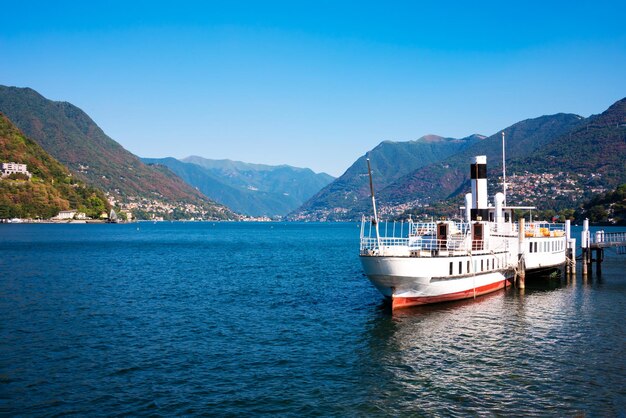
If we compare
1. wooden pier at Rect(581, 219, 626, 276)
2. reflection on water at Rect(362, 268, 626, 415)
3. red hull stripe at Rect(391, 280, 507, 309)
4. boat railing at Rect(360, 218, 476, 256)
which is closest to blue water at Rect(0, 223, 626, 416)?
reflection on water at Rect(362, 268, 626, 415)

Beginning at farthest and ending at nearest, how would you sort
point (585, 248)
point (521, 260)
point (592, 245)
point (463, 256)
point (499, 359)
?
point (592, 245) < point (585, 248) < point (521, 260) < point (463, 256) < point (499, 359)

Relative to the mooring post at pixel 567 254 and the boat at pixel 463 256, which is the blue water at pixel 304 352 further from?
the mooring post at pixel 567 254

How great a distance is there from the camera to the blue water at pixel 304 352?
72.4 ft

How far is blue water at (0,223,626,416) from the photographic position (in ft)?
72.4

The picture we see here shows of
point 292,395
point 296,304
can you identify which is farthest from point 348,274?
point 292,395

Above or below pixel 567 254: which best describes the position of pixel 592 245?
above

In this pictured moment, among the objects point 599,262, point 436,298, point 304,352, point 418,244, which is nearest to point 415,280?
point 436,298

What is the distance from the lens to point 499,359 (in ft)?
92.9

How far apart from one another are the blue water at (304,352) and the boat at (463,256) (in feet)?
5.80

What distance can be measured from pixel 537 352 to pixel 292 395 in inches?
605

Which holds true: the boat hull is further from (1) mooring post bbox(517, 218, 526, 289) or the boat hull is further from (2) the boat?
(1) mooring post bbox(517, 218, 526, 289)

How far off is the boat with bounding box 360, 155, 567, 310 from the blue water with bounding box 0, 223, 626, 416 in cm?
177

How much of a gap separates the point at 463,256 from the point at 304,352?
783 inches

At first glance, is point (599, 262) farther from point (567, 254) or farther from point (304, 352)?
point (304, 352)
